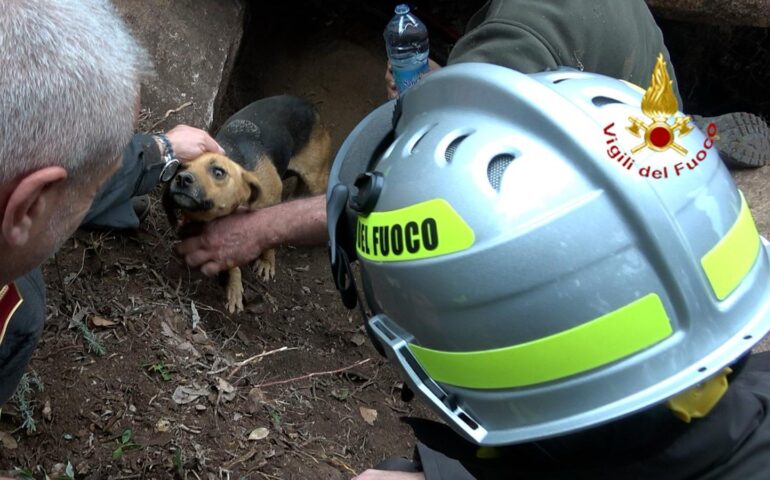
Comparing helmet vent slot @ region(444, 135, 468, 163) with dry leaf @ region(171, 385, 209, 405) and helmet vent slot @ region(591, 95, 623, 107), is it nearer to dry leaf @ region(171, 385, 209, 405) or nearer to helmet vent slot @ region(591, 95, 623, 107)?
helmet vent slot @ region(591, 95, 623, 107)

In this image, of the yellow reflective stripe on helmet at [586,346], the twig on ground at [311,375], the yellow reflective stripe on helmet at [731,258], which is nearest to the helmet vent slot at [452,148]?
the yellow reflective stripe on helmet at [586,346]

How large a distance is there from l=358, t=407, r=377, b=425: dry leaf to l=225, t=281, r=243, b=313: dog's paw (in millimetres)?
887

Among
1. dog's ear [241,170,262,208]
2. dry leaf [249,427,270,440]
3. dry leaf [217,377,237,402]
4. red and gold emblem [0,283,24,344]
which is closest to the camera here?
Result: red and gold emblem [0,283,24,344]

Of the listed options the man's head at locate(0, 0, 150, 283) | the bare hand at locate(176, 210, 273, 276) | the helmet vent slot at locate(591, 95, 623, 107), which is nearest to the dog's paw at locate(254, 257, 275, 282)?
the bare hand at locate(176, 210, 273, 276)

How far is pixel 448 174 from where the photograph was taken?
160cm

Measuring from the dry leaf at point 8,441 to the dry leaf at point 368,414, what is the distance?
5.06 ft

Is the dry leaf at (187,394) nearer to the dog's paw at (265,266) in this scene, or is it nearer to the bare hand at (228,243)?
the bare hand at (228,243)

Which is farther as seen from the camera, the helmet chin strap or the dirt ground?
the dirt ground

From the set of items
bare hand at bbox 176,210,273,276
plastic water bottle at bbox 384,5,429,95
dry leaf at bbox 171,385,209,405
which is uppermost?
plastic water bottle at bbox 384,5,429,95

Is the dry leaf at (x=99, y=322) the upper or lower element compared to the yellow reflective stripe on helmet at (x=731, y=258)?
lower

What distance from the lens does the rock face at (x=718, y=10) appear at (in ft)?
16.6

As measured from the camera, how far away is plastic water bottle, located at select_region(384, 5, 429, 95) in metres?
4.25

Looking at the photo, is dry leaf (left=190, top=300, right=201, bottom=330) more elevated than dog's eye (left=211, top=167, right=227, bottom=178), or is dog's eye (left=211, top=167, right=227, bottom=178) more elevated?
dog's eye (left=211, top=167, right=227, bottom=178)

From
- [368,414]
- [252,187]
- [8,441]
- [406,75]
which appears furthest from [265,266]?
[8,441]
